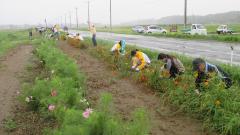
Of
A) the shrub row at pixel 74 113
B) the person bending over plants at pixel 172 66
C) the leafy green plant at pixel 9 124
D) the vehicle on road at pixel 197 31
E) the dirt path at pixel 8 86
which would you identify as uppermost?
the vehicle on road at pixel 197 31

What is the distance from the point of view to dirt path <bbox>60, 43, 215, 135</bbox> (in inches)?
252

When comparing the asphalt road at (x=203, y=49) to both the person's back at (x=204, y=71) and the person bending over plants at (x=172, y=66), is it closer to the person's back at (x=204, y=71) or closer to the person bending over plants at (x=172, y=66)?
the person bending over plants at (x=172, y=66)

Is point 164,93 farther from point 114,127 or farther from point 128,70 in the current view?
point 114,127

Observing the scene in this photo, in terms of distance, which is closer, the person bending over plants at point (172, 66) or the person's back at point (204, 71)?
the person's back at point (204, 71)

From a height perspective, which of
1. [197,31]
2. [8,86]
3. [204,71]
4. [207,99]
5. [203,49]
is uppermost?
[197,31]

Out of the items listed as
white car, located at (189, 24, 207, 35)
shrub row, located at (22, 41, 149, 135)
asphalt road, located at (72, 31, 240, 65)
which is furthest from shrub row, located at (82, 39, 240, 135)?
white car, located at (189, 24, 207, 35)

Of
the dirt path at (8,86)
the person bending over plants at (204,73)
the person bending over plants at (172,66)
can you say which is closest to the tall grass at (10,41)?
the dirt path at (8,86)

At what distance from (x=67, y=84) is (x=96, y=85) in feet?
9.97

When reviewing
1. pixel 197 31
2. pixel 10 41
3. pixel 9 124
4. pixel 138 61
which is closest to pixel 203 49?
pixel 138 61

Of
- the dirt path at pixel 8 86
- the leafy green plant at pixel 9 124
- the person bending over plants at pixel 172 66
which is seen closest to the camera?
the leafy green plant at pixel 9 124

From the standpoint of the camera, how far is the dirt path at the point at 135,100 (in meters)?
6.41

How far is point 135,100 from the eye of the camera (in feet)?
27.4

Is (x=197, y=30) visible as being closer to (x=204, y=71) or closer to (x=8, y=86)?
(x=8, y=86)

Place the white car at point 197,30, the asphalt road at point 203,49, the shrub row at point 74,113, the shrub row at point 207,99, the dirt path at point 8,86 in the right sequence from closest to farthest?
1. the shrub row at point 74,113
2. the shrub row at point 207,99
3. the dirt path at point 8,86
4. the asphalt road at point 203,49
5. the white car at point 197,30
